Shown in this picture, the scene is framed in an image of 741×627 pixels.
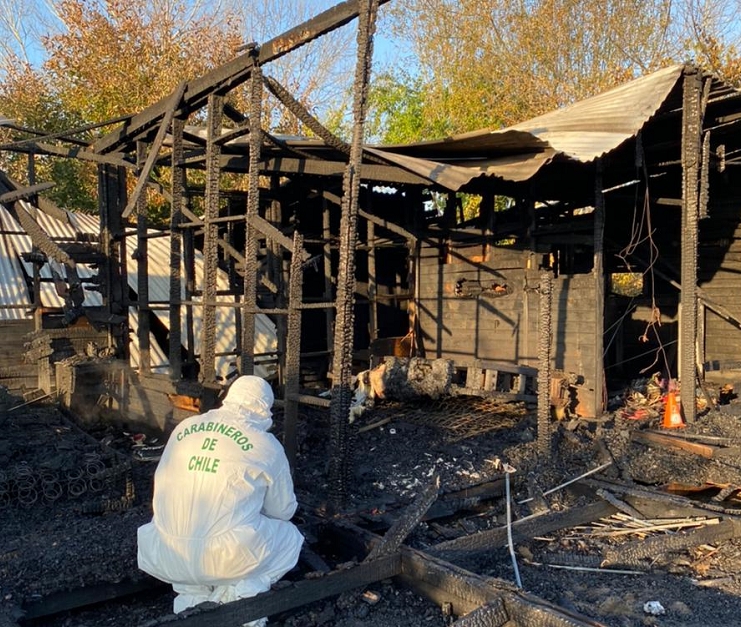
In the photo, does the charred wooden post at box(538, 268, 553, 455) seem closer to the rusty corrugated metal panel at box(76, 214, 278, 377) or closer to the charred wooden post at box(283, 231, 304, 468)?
the charred wooden post at box(283, 231, 304, 468)

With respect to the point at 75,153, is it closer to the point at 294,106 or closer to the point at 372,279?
the point at 294,106

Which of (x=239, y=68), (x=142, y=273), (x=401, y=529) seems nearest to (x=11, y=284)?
(x=142, y=273)

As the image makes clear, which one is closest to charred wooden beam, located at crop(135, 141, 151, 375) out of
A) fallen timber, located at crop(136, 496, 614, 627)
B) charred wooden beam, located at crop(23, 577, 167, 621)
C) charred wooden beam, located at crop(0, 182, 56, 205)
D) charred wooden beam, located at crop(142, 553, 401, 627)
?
charred wooden beam, located at crop(0, 182, 56, 205)

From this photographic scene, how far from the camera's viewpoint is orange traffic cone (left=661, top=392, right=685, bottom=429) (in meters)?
8.27

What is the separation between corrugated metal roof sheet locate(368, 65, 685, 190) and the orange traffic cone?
3522 mm

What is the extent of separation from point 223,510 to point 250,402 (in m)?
0.67

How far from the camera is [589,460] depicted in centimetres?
718

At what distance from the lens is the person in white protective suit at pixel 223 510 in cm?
372

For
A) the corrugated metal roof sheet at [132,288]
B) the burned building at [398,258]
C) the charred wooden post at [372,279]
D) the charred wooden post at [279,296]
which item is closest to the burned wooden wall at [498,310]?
the burned building at [398,258]

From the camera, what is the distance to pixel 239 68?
21.6 ft

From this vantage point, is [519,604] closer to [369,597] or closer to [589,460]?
[369,597]

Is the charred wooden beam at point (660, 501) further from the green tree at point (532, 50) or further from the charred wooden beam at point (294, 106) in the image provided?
the green tree at point (532, 50)

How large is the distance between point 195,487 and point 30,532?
2.48m

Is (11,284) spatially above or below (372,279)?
below
